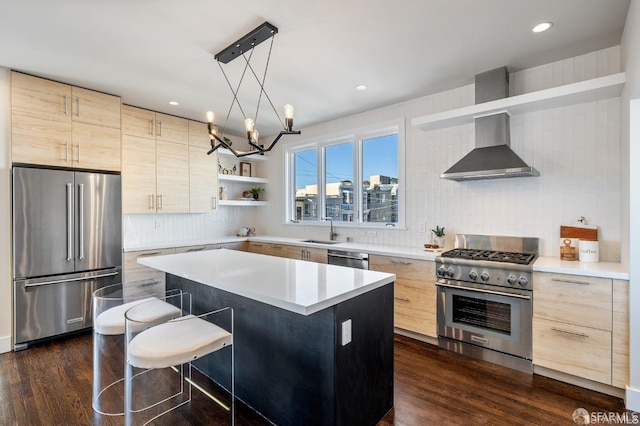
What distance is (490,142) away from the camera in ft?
10.2

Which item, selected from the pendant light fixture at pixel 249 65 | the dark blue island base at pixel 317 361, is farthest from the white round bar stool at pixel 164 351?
the pendant light fixture at pixel 249 65

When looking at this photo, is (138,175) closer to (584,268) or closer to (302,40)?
(302,40)

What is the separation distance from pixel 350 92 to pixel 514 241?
7.75ft

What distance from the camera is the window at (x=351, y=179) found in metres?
4.15

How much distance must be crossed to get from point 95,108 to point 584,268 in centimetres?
494

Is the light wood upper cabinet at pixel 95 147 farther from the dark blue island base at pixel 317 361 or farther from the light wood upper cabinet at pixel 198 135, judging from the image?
the dark blue island base at pixel 317 361

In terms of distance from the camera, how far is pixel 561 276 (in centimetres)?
246

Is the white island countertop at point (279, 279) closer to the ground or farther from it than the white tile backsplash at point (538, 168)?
closer to the ground

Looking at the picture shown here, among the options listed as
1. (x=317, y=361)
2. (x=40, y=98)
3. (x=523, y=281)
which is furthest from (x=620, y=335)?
(x=40, y=98)

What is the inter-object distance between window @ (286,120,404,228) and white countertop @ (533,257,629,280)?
1.63 m

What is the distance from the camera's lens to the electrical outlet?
1.72 meters

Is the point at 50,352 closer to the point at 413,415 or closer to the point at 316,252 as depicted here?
the point at 316,252

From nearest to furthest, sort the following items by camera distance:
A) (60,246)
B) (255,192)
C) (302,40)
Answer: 1. (302,40)
2. (60,246)
3. (255,192)

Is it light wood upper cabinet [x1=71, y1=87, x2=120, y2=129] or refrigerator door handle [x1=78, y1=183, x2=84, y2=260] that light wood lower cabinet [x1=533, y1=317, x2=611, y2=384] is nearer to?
refrigerator door handle [x1=78, y1=183, x2=84, y2=260]
